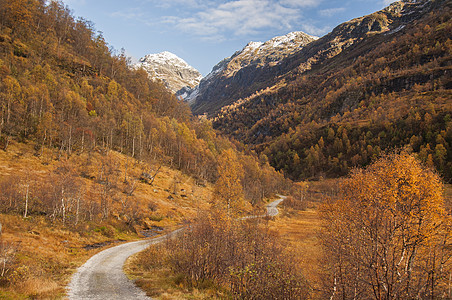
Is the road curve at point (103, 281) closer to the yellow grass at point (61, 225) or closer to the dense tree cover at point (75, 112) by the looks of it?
the yellow grass at point (61, 225)

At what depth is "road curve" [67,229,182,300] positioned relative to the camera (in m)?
15.4

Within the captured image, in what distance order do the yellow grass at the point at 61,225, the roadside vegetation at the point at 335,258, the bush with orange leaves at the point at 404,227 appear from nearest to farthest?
the roadside vegetation at the point at 335,258 → the bush with orange leaves at the point at 404,227 → the yellow grass at the point at 61,225

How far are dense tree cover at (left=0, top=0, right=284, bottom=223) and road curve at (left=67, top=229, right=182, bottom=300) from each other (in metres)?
13.3

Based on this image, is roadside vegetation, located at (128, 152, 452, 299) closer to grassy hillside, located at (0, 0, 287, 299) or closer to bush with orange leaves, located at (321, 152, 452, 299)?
bush with orange leaves, located at (321, 152, 452, 299)

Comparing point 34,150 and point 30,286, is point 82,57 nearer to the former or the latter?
point 34,150

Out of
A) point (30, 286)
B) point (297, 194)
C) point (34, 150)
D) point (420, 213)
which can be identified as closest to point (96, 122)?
point (34, 150)

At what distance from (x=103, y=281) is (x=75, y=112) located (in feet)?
246

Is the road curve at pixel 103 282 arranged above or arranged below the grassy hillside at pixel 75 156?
below

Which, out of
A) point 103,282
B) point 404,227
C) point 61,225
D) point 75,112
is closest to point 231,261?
point 103,282

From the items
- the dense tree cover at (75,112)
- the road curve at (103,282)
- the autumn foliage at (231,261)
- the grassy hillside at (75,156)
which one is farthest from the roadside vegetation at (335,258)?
the dense tree cover at (75,112)

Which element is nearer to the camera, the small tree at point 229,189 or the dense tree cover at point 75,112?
the dense tree cover at point 75,112

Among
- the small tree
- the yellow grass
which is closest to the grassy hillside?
the yellow grass

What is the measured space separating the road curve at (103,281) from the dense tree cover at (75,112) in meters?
13.3

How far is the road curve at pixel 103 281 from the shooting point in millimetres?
15405
